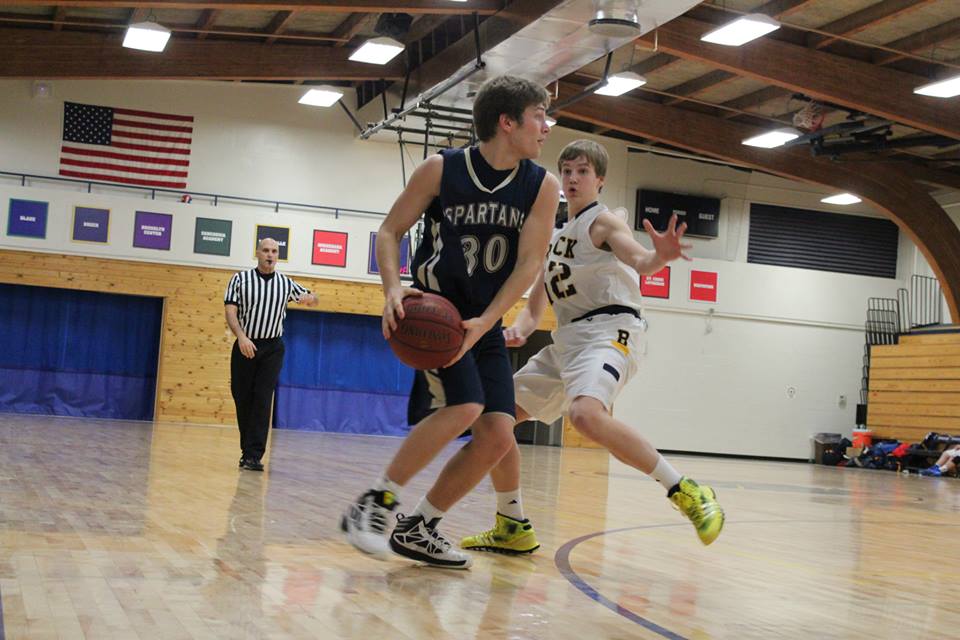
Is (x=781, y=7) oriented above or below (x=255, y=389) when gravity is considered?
above

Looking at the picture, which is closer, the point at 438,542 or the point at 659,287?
the point at 438,542

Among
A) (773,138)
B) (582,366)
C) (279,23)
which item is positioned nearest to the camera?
(582,366)

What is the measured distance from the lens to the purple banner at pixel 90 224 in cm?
1725

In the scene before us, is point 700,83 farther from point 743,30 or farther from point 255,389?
point 255,389

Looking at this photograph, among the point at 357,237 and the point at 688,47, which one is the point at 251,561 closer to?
the point at 688,47

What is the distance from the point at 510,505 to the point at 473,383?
0.90m

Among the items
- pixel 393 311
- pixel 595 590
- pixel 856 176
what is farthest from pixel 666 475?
pixel 856 176

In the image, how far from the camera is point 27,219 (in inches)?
672

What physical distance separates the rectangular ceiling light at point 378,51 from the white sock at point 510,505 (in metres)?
11.5

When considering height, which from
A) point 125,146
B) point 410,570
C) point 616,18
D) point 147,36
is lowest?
point 410,570

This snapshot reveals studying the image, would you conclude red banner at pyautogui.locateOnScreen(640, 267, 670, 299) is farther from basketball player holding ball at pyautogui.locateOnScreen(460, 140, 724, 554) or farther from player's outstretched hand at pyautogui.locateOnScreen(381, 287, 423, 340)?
player's outstretched hand at pyautogui.locateOnScreen(381, 287, 423, 340)

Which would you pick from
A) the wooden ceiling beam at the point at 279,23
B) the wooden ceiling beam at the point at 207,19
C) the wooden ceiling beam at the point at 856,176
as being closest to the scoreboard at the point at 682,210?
the wooden ceiling beam at the point at 856,176

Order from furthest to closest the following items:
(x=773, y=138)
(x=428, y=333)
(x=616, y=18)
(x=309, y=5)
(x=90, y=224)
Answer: (x=773, y=138)
(x=90, y=224)
(x=309, y=5)
(x=616, y=18)
(x=428, y=333)

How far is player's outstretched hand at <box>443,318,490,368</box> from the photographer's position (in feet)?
11.1
